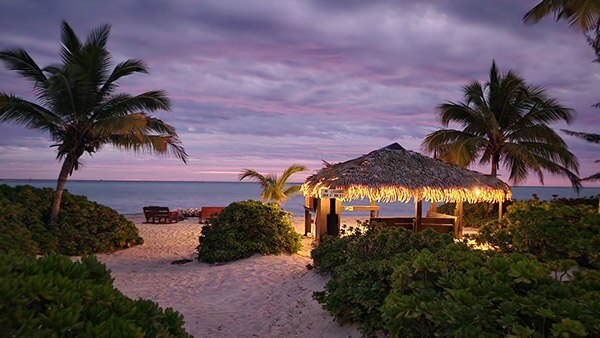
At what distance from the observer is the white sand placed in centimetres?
607

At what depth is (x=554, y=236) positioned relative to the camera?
6.43 m

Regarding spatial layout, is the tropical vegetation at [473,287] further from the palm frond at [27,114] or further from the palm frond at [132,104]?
the palm frond at [27,114]

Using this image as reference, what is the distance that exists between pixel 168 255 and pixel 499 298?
1056cm

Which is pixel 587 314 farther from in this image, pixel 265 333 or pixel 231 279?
pixel 231 279

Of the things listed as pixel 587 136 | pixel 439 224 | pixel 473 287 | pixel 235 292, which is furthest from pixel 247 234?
pixel 587 136

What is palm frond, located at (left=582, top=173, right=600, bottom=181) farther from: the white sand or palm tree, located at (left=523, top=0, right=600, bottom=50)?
the white sand

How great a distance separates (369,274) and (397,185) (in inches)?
239

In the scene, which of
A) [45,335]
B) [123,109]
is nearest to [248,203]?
[123,109]

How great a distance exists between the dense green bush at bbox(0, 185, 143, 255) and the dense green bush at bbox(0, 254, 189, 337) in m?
8.60

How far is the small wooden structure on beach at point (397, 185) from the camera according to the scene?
10945 mm

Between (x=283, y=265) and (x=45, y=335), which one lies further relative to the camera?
(x=283, y=265)

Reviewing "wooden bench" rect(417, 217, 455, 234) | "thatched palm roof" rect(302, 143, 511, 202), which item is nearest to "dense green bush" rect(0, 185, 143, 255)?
"thatched palm roof" rect(302, 143, 511, 202)

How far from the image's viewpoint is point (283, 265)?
9.55m

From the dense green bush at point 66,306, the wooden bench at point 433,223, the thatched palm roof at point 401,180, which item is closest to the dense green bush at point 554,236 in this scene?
the thatched palm roof at point 401,180
